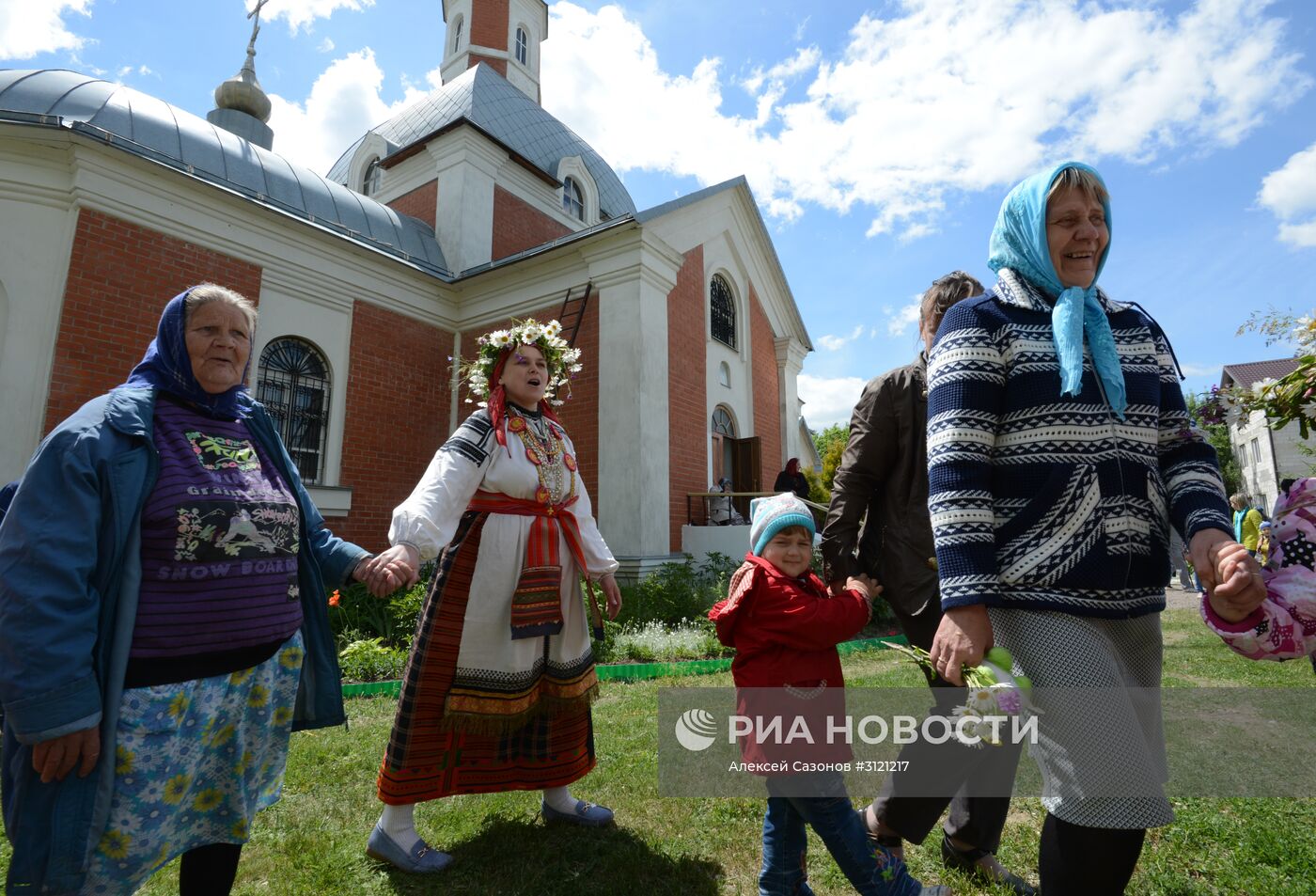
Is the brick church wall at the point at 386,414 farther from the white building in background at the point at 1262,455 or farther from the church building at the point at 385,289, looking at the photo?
A: the white building in background at the point at 1262,455

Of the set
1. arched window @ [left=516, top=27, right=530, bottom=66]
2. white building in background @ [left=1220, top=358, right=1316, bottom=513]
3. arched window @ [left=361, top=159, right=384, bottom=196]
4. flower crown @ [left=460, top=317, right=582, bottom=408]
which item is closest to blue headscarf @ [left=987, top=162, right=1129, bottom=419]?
flower crown @ [left=460, top=317, right=582, bottom=408]

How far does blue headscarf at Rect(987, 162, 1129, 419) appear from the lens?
155 centimetres

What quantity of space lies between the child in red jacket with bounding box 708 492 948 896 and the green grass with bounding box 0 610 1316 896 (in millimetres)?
383

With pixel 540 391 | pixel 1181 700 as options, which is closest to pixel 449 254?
pixel 540 391

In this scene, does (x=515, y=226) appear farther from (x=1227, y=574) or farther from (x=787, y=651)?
(x=1227, y=574)

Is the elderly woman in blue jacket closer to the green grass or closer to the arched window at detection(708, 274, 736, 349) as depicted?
the green grass

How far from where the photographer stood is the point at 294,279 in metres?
9.90

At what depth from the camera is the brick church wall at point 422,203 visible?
13.7 m

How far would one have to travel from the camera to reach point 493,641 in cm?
261

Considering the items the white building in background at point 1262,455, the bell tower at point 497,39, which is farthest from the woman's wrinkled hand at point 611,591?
the white building in background at point 1262,455

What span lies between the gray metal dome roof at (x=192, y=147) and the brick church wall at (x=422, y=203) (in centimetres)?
145

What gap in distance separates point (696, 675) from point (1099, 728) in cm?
477

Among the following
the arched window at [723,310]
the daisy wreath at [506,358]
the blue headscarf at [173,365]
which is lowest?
the blue headscarf at [173,365]

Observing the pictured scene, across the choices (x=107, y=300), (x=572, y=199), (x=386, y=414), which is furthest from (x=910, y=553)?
(x=572, y=199)
